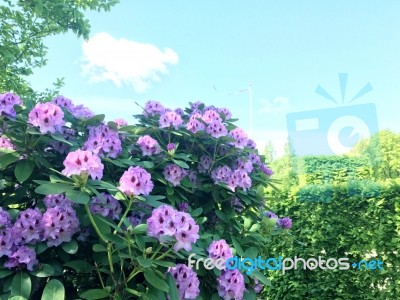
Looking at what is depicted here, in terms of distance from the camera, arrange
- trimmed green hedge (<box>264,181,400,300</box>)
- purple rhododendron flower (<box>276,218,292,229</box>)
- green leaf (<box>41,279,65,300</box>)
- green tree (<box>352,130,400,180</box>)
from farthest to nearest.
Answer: green tree (<box>352,130,400,180</box>), trimmed green hedge (<box>264,181,400,300</box>), purple rhododendron flower (<box>276,218,292,229</box>), green leaf (<box>41,279,65,300</box>)

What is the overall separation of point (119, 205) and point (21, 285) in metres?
0.39

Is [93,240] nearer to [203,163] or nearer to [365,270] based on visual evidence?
[203,163]

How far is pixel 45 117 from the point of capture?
131 centimetres

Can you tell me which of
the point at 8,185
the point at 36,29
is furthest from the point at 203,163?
the point at 36,29

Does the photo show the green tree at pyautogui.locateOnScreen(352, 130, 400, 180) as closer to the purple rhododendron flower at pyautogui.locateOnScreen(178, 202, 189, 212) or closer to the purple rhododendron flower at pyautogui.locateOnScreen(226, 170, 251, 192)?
the purple rhododendron flower at pyautogui.locateOnScreen(226, 170, 251, 192)

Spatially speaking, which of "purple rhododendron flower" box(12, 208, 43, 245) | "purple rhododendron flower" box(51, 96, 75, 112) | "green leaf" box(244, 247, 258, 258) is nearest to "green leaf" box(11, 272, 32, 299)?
"purple rhododendron flower" box(12, 208, 43, 245)

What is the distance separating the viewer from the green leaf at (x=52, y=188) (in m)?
1.11

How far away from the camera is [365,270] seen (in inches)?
133

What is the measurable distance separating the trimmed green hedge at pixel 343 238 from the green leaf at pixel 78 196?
102 inches

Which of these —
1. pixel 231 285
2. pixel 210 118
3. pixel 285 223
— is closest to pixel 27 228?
pixel 231 285

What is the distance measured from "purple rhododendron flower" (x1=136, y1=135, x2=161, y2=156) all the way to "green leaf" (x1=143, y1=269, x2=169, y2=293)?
59cm

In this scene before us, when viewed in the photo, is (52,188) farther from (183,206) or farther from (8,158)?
(183,206)

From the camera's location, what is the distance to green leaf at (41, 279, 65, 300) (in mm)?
1070

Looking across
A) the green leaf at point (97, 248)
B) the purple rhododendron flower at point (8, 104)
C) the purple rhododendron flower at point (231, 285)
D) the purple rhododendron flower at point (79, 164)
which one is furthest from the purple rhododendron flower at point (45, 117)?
the purple rhododendron flower at point (231, 285)
